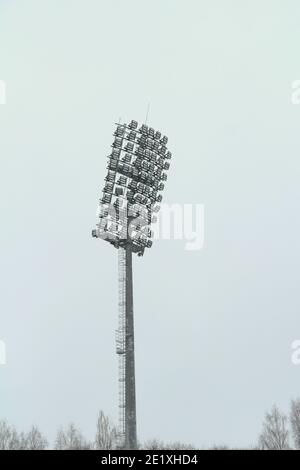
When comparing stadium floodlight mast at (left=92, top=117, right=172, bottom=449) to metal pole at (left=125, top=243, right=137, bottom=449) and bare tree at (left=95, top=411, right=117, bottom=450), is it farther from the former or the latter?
bare tree at (left=95, top=411, right=117, bottom=450)

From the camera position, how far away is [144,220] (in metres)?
45.0

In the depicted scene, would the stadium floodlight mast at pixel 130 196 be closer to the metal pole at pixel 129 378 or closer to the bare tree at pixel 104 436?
the metal pole at pixel 129 378

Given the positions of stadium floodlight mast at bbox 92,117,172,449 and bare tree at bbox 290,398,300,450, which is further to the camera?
bare tree at bbox 290,398,300,450

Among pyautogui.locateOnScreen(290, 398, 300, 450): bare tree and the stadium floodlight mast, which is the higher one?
the stadium floodlight mast

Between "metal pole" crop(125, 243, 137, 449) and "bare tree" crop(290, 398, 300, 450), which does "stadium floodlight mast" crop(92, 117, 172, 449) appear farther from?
"bare tree" crop(290, 398, 300, 450)

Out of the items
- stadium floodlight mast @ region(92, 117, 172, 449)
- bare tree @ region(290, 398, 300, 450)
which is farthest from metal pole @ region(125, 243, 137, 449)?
bare tree @ region(290, 398, 300, 450)

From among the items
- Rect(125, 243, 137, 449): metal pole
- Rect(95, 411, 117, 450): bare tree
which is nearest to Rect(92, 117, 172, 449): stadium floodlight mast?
Rect(125, 243, 137, 449): metal pole

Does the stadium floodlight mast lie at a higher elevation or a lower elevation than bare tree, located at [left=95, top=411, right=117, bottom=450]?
higher

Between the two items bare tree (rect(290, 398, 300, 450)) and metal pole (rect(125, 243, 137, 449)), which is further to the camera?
bare tree (rect(290, 398, 300, 450))

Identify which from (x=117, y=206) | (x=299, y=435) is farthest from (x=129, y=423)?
(x=299, y=435)

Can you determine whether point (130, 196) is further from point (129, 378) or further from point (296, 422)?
point (296, 422)
